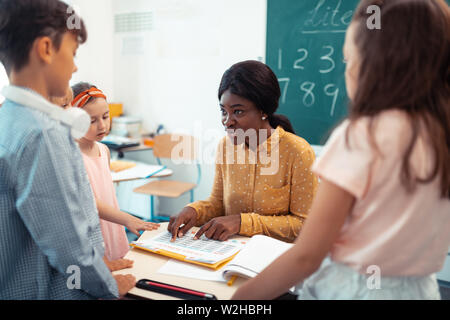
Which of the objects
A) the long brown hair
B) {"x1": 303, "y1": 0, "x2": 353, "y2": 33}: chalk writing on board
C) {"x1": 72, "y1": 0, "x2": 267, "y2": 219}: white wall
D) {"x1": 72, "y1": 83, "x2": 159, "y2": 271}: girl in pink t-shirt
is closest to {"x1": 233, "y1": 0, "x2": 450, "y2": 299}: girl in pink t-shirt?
the long brown hair

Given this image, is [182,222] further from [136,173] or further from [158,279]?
[136,173]

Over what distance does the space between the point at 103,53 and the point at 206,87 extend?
131cm

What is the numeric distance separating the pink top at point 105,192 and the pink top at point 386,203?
1078mm

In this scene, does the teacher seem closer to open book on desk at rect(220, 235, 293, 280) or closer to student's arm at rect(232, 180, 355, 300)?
open book on desk at rect(220, 235, 293, 280)

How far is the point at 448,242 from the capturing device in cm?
68

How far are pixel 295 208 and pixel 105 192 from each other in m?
0.80

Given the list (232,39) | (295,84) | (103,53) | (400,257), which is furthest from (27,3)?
A: (103,53)

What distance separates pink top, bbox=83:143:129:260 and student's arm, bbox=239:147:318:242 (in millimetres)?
607

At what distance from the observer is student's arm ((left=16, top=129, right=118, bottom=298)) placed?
684mm

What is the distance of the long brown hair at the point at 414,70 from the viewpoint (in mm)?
578

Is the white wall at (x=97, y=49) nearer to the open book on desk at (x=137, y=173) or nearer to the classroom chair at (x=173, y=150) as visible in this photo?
the classroom chair at (x=173, y=150)

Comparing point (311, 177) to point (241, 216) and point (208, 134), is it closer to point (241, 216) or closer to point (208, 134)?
point (241, 216)

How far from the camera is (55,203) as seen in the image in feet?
2.29

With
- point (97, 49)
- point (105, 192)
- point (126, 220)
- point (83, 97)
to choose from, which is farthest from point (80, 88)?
point (97, 49)
